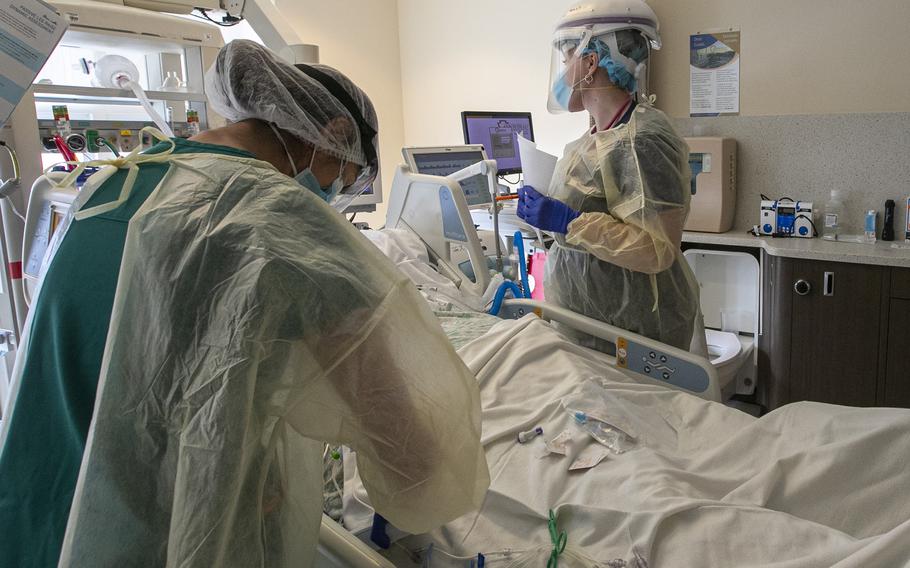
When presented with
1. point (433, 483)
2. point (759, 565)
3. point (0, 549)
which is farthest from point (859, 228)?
point (0, 549)

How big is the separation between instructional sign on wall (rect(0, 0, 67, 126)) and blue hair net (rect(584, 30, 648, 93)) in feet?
4.52

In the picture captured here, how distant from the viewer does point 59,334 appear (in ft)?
2.53

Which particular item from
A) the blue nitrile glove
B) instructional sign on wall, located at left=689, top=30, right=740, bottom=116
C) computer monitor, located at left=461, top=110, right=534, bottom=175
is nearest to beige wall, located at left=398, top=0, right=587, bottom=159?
computer monitor, located at left=461, top=110, right=534, bottom=175

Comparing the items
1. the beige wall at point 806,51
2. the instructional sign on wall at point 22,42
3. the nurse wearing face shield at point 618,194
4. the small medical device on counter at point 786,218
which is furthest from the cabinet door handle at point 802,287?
the instructional sign on wall at point 22,42

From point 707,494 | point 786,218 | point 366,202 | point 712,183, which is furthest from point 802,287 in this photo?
point 366,202

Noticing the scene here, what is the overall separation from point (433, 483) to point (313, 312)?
0.92 feet

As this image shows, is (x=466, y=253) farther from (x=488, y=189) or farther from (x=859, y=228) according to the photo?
(x=859, y=228)

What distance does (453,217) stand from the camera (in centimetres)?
229

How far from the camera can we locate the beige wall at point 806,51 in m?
2.72

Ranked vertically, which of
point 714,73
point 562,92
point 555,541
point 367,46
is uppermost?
point 367,46

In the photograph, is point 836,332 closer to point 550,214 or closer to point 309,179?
point 550,214

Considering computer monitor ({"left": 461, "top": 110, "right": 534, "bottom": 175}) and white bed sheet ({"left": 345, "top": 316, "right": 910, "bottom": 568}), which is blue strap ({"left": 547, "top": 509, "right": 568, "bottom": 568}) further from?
computer monitor ({"left": 461, "top": 110, "right": 534, "bottom": 175})

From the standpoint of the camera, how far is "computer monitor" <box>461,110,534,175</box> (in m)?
3.39

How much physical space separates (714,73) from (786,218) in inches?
30.9
